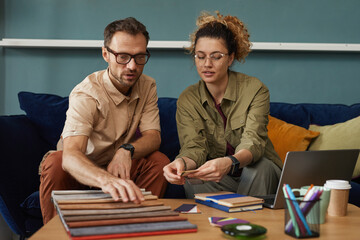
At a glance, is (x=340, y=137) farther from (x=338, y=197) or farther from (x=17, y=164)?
(x=17, y=164)

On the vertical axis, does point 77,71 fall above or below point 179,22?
below

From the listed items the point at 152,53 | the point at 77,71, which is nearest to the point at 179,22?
the point at 152,53

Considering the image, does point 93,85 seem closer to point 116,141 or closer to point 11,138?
point 116,141

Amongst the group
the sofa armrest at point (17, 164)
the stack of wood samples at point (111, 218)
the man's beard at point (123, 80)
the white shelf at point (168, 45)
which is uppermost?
the white shelf at point (168, 45)

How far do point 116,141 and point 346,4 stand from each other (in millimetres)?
1993

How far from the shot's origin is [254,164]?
6.66 feet

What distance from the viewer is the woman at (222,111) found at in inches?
81.4

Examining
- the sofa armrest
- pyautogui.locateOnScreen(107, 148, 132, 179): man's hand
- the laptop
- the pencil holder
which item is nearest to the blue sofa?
the sofa armrest

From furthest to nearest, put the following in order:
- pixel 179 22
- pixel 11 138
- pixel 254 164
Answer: pixel 179 22 → pixel 11 138 → pixel 254 164

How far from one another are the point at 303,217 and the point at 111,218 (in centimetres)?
53

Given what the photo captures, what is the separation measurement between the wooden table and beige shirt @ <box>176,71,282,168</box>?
63 centimetres

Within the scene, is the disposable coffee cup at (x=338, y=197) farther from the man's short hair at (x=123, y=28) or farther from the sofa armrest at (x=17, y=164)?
the sofa armrest at (x=17, y=164)

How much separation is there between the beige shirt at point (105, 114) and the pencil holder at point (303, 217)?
1015mm

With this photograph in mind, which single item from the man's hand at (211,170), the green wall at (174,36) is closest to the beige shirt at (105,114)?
the man's hand at (211,170)
